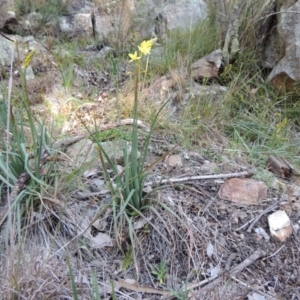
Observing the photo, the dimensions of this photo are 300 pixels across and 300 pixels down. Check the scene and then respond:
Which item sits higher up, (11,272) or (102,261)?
(11,272)

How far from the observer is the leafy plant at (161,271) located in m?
1.51

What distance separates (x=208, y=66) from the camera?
3184mm

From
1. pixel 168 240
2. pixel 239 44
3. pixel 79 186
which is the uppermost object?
pixel 239 44

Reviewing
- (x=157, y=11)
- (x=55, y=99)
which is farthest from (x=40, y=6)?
(x=55, y=99)

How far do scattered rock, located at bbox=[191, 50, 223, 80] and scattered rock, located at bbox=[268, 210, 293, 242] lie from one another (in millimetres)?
1650

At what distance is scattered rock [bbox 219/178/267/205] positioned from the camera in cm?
192

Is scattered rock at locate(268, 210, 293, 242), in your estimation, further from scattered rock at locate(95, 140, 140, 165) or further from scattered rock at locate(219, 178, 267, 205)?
scattered rock at locate(95, 140, 140, 165)

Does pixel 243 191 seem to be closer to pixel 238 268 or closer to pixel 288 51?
pixel 238 268

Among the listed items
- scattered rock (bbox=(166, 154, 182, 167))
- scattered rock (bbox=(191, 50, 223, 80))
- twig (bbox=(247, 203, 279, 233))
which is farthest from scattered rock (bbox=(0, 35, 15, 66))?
twig (bbox=(247, 203, 279, 233))

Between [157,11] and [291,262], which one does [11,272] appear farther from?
[157,11]

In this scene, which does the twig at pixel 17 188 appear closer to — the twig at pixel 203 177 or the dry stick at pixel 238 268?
the twig at pixel 203 177

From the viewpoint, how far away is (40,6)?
180 inches

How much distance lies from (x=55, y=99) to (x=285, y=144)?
1804 millimetres

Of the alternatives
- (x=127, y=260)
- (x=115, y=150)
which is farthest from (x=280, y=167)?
(x=127, y=260)
